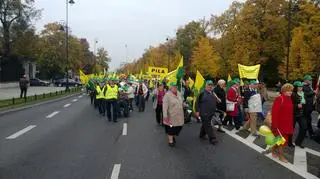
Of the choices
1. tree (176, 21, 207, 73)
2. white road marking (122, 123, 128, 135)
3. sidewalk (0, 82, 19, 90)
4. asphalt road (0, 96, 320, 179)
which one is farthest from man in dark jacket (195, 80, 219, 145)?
tree (176, 21, 207, 73)

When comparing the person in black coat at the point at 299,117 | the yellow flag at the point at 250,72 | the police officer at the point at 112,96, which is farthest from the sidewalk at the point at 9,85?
the person in black coat at the point at 299,117

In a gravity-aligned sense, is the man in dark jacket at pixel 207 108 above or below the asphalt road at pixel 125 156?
above

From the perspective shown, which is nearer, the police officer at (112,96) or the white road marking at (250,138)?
the white road marking at (250,138)

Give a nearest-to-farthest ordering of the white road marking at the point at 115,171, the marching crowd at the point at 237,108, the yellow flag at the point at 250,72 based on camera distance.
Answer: the white road marking at the point at 115,171
the marching crowd at the point at 237,108
the yellow flag at the point at 250,72

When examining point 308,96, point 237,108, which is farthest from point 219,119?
point 308,96

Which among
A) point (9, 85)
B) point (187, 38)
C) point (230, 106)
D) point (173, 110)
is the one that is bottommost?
point (9, 85)

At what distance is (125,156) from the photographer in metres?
10.8

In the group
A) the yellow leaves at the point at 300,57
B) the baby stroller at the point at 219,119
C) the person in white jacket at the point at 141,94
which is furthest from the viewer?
the yellow leaves at the point at 300,57

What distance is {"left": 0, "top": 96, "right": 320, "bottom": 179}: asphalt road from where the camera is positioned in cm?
884

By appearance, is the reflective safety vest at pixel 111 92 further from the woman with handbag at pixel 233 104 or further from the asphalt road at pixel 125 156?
the woman with handbag at pixel 233 104

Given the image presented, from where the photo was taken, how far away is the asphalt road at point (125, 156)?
→ 884 cm

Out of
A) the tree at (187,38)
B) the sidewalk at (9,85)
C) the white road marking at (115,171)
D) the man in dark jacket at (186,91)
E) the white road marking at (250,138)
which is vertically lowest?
the sidewalk at (9,85)

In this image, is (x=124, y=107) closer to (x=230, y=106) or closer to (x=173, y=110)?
(x=230, y=106)

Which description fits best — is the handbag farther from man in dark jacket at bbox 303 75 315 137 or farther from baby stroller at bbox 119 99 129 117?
baby stroller at bbox 119 99 129 117
